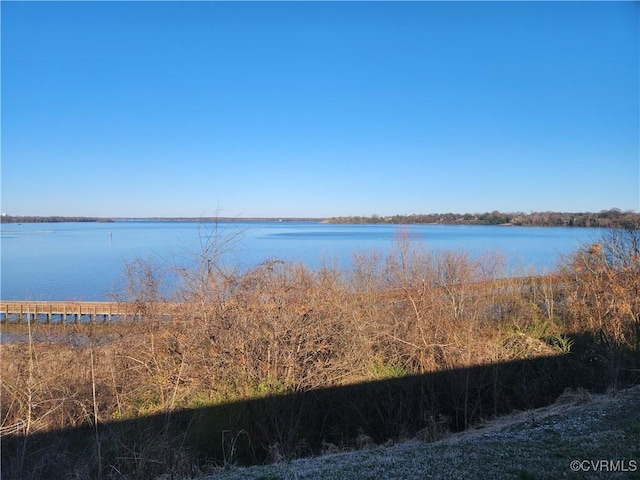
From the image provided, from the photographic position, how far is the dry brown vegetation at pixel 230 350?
9375 mm

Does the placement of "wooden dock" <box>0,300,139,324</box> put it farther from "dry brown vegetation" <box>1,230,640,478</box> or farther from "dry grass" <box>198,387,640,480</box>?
"dry grass" <box>198,387,640,480</box>

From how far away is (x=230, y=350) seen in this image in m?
11.0

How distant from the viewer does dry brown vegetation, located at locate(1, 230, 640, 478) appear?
9.38 m

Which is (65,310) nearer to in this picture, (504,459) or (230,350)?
(230,350)

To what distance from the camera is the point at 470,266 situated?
18.7 metres

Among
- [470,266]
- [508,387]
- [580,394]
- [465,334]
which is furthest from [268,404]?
[470,266]

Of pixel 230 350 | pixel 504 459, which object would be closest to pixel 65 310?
pixel 230 350

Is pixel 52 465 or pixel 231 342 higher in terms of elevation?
pixel 231 342

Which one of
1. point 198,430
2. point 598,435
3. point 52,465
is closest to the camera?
point 598,435

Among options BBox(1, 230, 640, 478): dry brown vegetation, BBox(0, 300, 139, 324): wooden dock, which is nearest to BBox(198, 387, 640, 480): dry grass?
BBox(1, 230, 640, 478): dry brown vegetation

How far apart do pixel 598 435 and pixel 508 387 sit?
6.42 m

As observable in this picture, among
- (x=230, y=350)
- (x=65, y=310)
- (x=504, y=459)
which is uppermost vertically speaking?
(x=230, y=350)

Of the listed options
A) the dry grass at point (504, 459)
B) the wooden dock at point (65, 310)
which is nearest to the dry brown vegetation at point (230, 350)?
the dry grass at point (504, 459)

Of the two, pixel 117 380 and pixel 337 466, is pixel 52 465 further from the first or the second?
pixel 337 466
